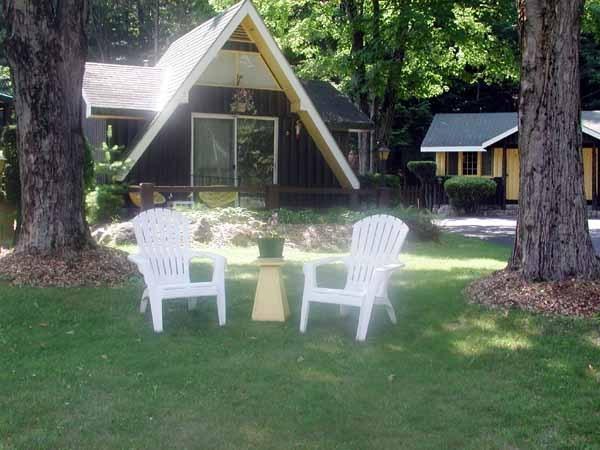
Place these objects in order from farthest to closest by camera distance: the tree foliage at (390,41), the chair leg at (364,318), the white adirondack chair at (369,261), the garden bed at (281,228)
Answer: the tree foliage at (390,41), the garden bed at (281,228), the white adirondack chair at (369,261), the chair leg at (364,318)

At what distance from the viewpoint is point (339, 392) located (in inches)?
181

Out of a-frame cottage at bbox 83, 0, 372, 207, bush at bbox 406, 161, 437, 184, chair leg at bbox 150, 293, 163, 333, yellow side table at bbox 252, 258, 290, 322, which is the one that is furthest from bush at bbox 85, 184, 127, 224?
bush at bbox 406, 161, 437, 184

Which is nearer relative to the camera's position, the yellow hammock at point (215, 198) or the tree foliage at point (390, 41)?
the yellow hammock at point (215, 198)

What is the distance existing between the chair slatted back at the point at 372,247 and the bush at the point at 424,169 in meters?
21.5

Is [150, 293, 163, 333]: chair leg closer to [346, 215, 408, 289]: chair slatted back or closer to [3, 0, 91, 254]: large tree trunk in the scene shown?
[346, 215, 408, 289]: chair slatted back

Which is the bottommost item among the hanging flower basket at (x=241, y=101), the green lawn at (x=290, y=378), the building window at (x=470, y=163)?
the green lawn at (x=290, y=378)

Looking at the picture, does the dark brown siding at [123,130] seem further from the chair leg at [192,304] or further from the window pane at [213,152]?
the chair leg at [192,304]

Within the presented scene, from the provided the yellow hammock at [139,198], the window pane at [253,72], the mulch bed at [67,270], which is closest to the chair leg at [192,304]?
the mulch bed at [67,270]

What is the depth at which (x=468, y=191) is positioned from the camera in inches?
918

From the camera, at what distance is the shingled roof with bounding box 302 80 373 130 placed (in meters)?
16.9

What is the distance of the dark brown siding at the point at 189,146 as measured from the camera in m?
15.0

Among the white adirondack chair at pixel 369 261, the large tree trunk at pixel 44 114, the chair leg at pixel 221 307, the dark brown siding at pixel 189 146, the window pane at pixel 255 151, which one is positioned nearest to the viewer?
the white adirondack chair at pixel 369 261

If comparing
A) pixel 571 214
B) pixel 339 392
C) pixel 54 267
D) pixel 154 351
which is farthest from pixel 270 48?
pixel 339 392

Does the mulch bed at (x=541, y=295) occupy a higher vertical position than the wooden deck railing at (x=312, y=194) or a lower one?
lower
